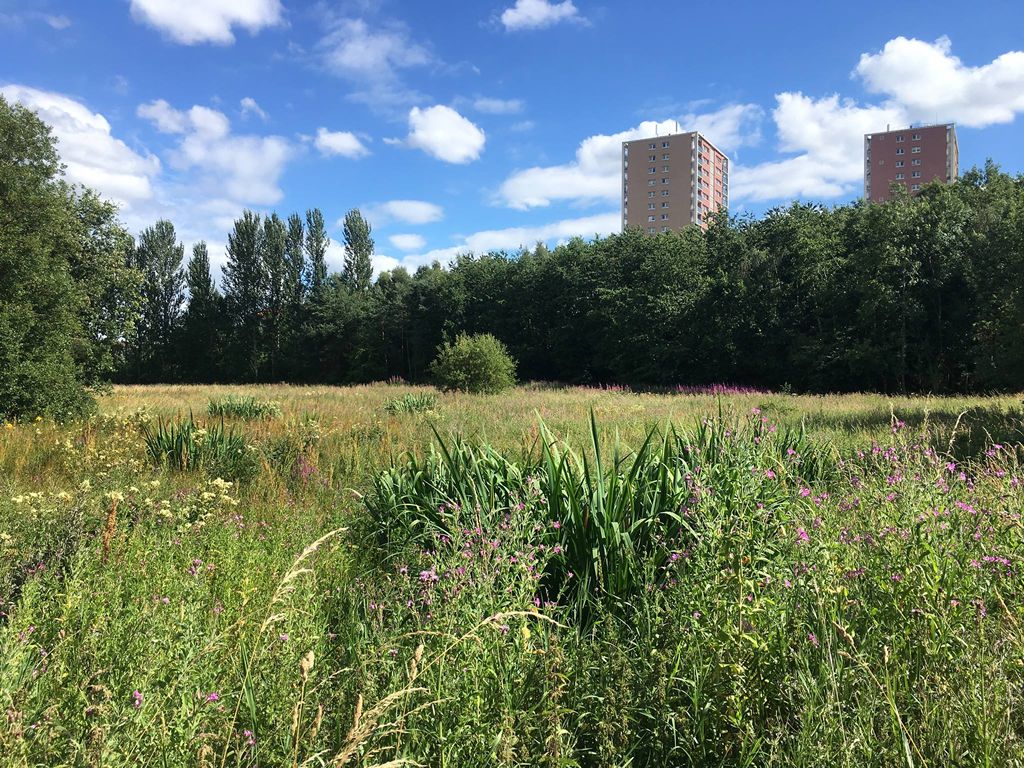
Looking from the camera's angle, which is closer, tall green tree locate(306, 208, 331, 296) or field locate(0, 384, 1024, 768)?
field locate(0, 384, 1024, 768)

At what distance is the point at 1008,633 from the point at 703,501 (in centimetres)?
103

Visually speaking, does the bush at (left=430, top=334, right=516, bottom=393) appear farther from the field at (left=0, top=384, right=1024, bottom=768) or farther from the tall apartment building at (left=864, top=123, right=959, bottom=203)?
the tall apartment building at (left=864, top=123, right=959, bottom=203)

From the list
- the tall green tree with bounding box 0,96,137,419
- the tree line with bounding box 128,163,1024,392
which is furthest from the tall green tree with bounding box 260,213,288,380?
the tall green tree with bounding box 0,96,137,419

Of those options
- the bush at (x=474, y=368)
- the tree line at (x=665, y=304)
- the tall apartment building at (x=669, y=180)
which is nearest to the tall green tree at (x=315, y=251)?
the tree line at (x=665, y=304)

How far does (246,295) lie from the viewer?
5188 cm

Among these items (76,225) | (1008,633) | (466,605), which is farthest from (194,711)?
(76,225)

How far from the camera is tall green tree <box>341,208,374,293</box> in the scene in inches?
2153

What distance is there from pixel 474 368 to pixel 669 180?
293 feet

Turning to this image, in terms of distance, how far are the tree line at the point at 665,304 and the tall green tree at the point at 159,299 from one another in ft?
0.56

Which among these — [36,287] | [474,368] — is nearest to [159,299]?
[474,368]

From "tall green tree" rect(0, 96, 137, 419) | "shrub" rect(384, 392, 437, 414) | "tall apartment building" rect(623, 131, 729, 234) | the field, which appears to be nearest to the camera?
the field

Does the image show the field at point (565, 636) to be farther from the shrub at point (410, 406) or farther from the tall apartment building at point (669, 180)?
the tall apartment building at point (669, 180)

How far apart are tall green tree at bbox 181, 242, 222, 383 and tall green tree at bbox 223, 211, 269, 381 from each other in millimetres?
1351

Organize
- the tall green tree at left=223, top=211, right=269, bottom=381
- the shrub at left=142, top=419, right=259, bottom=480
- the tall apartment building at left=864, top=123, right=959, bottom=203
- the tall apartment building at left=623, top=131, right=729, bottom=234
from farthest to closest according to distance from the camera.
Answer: the tall apartment building at left=623, top=131, right=729, bottom=234
the tall apartment building at left=864, top=123, right=959, bottom=203
the tall green tree at left=223, top=211, right=269, bottom=381
the shrub at left=142, top=419, right=259, bottom=480
